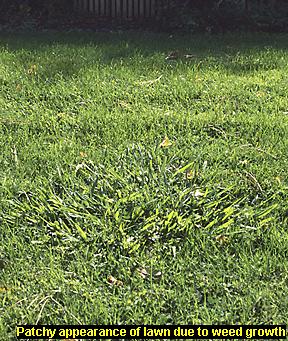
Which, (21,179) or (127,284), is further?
(21,179)

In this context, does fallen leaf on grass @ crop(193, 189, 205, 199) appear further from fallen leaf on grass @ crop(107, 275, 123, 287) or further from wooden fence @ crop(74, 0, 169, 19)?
wooden fence @ crop(74, 0, 169, 19)

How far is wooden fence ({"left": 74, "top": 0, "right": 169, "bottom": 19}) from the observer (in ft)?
23.3

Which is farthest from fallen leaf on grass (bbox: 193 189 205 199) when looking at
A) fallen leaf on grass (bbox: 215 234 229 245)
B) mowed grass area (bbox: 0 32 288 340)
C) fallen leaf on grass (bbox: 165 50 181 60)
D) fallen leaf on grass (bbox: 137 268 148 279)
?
fallen leaf on grass (bbox: 165 50 181 60)

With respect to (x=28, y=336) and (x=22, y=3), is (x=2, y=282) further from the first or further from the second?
(x=22, y=3)

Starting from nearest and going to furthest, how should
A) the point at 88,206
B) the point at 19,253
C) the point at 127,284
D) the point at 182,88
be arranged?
the point at 127,284, the point at 19,253, the point at 88,206, the point at 182,88

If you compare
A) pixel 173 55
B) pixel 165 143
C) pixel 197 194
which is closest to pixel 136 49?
pixel 173 55

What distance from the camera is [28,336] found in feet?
6.86

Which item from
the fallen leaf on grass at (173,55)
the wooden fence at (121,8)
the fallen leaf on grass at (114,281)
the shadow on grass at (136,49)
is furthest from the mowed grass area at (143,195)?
the wooden fence at (121,8)

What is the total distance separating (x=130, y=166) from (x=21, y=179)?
0.61 metres

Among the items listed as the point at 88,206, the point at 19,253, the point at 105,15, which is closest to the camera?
the point at 19,253

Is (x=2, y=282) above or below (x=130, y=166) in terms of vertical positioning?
below

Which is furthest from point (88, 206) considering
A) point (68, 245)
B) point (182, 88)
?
point (182, 88)

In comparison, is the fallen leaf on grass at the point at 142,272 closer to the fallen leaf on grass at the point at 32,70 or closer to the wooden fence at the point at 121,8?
the fallen leaf on grass at the point at 32,70
